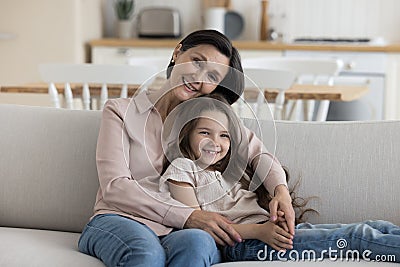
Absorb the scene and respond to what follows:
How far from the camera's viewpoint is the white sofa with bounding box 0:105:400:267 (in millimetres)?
2377

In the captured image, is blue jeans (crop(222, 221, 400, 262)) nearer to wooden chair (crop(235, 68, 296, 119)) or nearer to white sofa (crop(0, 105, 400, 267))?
white sofa (crop(0, 105, 400, 267))

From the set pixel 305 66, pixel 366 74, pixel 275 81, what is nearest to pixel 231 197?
pixel 275 81

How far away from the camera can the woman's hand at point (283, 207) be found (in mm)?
2127

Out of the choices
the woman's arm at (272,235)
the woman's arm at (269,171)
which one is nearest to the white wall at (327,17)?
the woman's arm at (269,171)

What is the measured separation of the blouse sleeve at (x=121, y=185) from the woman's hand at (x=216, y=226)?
22 mm

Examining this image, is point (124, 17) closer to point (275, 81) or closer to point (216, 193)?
point (275, 81)

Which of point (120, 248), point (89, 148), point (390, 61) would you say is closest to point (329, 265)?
point (120, 248)

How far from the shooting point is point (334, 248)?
213cm

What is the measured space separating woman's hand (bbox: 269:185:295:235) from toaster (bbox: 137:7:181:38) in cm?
363

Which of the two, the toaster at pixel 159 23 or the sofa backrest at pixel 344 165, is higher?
the sofa backrest at pixel 344 165

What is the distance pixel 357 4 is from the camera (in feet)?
18.6

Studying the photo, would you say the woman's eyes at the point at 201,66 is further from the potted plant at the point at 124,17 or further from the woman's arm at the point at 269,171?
the potted plant at the point at 124,17

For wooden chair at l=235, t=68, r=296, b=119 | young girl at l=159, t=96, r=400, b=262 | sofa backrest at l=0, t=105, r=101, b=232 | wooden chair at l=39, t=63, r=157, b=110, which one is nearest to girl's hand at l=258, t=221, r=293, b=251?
young girl at l=159, t=96, r=400, b=262

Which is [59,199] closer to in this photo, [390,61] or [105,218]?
[105,218]
